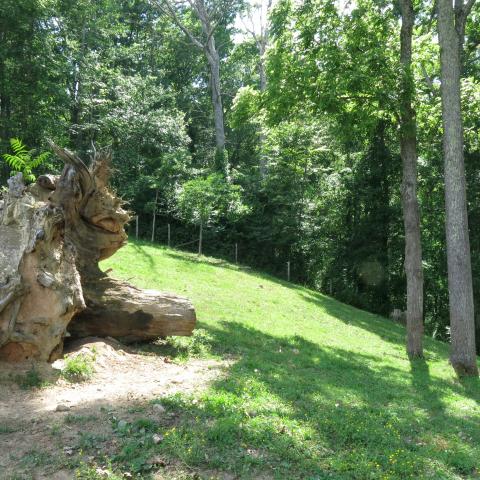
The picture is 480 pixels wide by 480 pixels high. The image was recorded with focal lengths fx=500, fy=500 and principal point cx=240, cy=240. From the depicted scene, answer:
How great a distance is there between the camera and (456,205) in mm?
11883

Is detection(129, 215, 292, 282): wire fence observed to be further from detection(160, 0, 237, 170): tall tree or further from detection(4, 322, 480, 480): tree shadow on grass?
detection(4, 322, 480, 480): tree shadow on grass

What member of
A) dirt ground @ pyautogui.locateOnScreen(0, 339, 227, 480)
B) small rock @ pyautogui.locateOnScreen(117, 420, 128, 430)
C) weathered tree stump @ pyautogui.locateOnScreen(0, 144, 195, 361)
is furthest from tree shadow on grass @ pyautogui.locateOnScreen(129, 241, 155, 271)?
small rock @ pyautogui.locateOnScreen(117, 420, 128, 430)

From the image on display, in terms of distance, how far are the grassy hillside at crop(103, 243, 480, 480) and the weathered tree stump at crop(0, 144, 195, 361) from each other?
1.09 m

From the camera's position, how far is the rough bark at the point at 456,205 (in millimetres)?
11820

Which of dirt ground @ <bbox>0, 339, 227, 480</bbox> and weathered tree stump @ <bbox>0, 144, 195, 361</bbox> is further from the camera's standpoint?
weathered tree stump @ <bbox>0, 144, 195, 361</bbox>

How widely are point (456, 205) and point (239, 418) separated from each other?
8489mm

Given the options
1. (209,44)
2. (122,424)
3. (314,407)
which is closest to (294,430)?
(314,407)

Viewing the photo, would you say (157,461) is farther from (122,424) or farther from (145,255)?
(145,255)

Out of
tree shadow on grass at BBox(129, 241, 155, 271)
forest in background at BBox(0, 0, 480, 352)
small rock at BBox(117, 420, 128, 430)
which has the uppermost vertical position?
forest in background at BBox(0, 0, 480, 352)

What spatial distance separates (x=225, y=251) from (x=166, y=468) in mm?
24947

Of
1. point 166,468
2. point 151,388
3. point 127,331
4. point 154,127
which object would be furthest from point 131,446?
point 154,127

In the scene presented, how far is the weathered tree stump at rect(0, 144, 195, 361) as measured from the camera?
22.3 feet

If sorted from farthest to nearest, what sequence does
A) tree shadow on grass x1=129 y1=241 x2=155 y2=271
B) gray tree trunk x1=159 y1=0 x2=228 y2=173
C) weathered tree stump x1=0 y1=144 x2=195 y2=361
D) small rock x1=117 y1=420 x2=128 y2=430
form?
1. gray tree trunk x1=159 y1=0 x2=228 y2=173
2. tree shadow on grass x1=129 y1=241 x2=155 y2=271
3. weathered tree stump x1=0 y1=144 x2=195 y2=361
4. small rock x1=117 y1=420 x2=128 y2=430

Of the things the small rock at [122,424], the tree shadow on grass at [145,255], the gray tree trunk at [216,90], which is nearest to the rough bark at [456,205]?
the small rock at [122,424]
